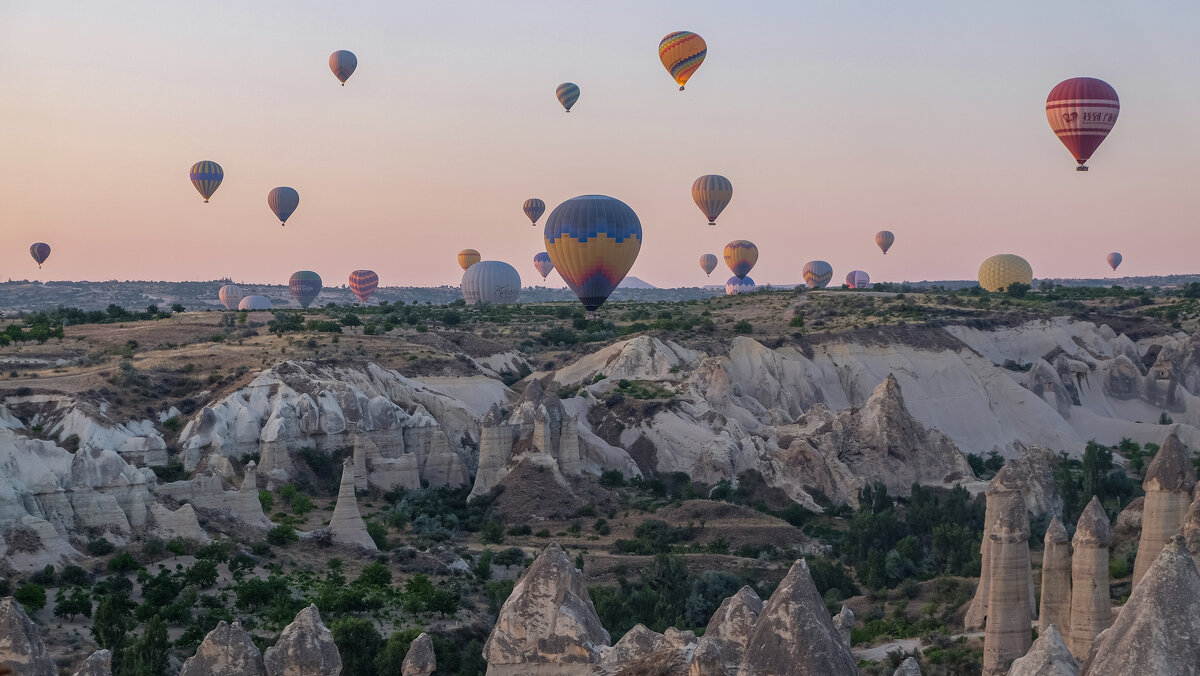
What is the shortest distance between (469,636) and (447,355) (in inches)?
1305

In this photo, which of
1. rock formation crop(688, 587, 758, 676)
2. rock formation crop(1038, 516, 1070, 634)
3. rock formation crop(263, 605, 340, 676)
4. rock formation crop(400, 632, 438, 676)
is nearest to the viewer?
rock formation crop(688, 587, 758, 676)

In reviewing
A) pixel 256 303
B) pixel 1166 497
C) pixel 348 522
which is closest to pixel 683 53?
pixel 348 522

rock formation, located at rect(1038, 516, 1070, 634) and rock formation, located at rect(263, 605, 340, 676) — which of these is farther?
rock formation, located at rect(1038, 516, 1070, 634)

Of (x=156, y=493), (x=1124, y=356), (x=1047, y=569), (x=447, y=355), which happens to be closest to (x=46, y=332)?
(x=447, y=355)

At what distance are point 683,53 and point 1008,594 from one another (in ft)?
200

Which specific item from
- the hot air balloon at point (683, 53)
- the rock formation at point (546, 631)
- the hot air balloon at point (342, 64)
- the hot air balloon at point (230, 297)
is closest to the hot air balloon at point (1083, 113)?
the hot air balloon at point (683, 53)

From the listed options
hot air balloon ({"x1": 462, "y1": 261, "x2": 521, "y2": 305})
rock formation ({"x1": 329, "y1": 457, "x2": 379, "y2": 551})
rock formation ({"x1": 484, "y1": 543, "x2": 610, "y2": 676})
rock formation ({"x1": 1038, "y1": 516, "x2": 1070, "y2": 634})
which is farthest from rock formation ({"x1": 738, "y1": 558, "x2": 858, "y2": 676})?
hot air balloon ({"x1": 462, "y1": 261, "x2": 521, "y2": 305})

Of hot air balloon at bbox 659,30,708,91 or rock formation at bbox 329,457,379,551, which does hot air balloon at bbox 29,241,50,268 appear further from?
rock formation at bbox 329,457,379,551

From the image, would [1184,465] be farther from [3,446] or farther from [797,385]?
[797,385]

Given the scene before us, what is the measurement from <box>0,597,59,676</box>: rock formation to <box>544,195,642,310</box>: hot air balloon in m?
58.9

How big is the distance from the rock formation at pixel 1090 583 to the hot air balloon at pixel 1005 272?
96891 mm

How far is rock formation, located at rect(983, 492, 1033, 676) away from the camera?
2411 centimetres

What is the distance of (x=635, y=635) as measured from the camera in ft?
52.3

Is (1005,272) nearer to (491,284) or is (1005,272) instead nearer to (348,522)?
(491,284)
